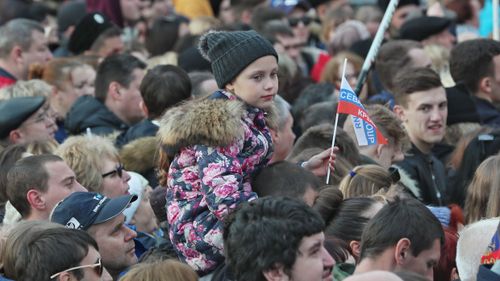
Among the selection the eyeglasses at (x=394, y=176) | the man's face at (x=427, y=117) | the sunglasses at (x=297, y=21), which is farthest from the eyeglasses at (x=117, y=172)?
the sunglasses at (x=297, y=21)

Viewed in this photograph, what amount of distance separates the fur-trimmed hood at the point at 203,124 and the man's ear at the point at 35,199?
109 centimetres

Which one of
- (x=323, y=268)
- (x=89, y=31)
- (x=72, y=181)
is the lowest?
(x=89, y=31)

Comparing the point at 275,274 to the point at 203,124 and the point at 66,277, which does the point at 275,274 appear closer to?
the point at 66,277

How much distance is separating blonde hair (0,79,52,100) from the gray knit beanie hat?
352cm

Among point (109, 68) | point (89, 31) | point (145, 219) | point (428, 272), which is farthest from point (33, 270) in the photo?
point (89, 31)

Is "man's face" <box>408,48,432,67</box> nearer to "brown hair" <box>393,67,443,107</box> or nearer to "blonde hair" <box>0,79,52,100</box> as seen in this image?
"brown hair" <box>393,67,443,107</box>

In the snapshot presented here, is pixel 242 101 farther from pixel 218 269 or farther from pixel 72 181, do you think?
pixel 72 181

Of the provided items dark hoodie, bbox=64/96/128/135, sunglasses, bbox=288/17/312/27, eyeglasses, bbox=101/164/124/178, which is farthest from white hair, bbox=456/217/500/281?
sunglasses, bbox=288/17/312/27

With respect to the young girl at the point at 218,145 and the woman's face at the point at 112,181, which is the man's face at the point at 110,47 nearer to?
the woman's face at the point at 112,181

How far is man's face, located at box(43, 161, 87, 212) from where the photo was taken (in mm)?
7496

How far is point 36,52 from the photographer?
1234cm

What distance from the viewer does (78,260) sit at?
6.09 meters

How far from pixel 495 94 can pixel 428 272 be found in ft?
16.6

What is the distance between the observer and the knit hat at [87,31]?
44.5 ft
